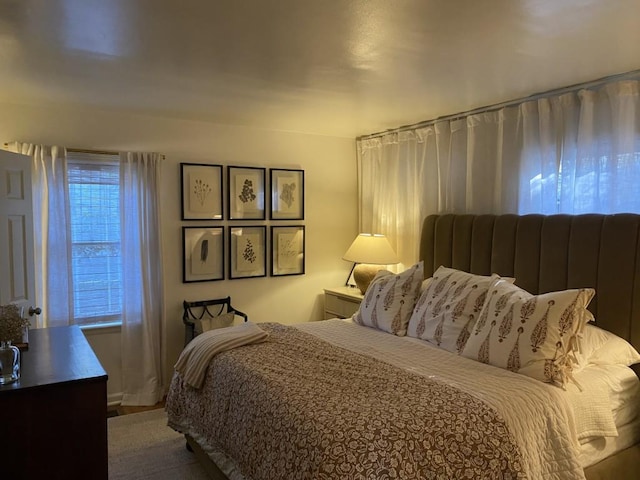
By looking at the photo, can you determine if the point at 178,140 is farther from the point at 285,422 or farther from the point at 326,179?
the point at 285,422

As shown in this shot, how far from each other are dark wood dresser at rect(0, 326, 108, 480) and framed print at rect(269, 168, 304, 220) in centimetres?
285

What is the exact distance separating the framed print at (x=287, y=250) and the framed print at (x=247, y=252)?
0.34 ft

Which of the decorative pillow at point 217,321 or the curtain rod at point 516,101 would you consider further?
the decorative pillow at point 217,321

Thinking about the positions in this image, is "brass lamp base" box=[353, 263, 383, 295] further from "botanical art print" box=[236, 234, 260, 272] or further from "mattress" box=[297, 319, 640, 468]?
"mattress" box=[297, 319, 640, 468]

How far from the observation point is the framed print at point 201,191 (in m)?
4.14

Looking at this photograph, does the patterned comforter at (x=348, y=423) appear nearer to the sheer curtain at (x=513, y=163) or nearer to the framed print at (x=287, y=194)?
the sheer curtain at (x=513, y=163)

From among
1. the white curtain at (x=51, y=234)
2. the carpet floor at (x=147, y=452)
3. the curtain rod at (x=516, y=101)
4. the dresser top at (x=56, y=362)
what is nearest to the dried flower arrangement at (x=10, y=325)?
the dresser top at (x=56, y=362)

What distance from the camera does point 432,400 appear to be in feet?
6.36

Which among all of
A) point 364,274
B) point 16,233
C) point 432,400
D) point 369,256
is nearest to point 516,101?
point 369,256

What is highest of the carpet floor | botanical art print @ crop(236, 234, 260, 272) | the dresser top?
botanical art print @ crop(236, 234, 260, 272)

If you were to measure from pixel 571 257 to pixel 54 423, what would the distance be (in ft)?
9.05

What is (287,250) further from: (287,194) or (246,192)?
(246,192)

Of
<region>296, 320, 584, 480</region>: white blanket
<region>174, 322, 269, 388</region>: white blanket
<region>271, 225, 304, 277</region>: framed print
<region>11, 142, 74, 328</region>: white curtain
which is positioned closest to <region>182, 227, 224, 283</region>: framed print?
<region>271, 225, 304, 277</region>: framed print

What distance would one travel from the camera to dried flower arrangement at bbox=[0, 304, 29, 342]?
206 cm
